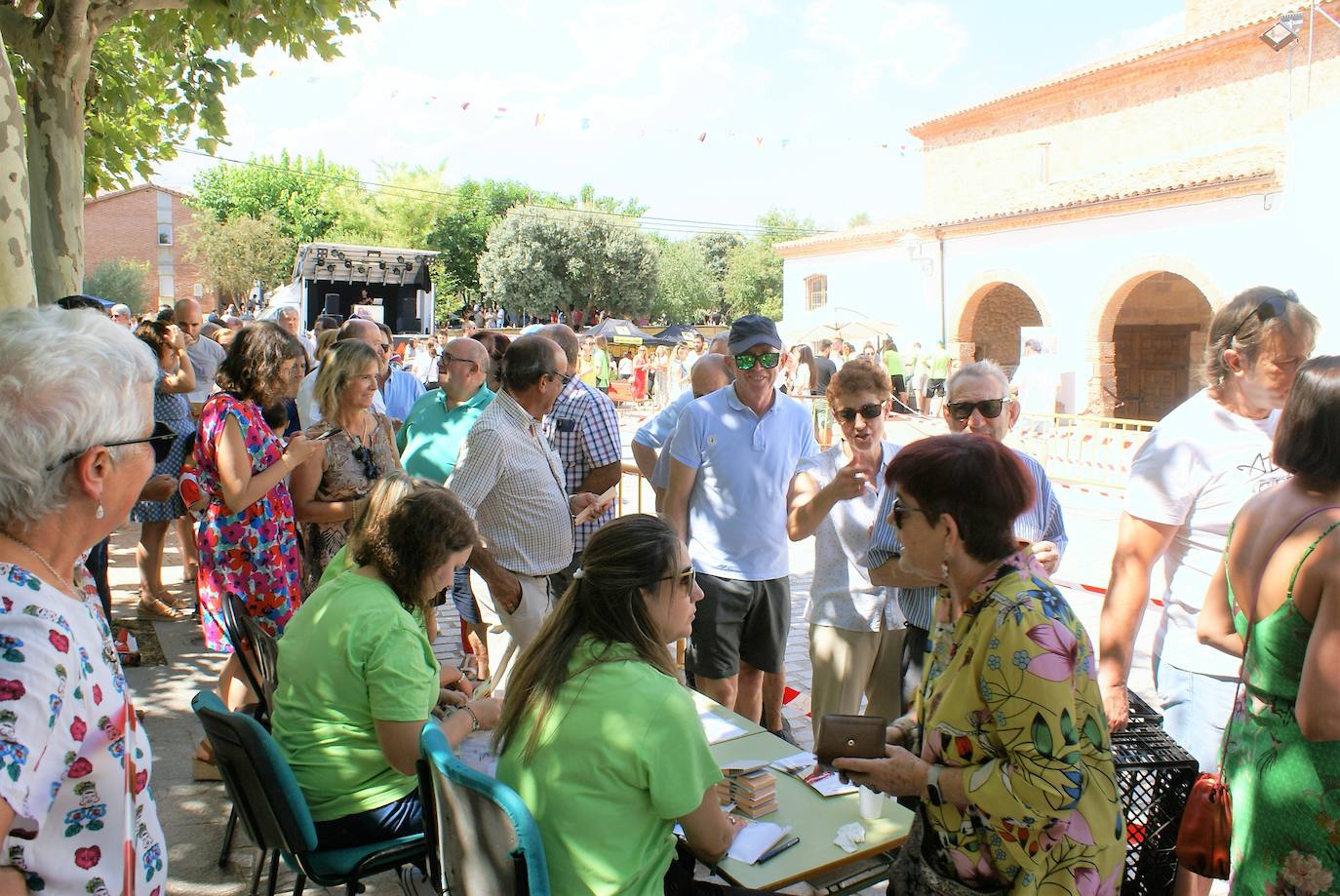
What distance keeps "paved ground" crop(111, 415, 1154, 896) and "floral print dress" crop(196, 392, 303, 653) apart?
76 cm

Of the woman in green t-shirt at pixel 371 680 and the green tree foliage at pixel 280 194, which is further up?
the green tree foliage at pixel 280 194

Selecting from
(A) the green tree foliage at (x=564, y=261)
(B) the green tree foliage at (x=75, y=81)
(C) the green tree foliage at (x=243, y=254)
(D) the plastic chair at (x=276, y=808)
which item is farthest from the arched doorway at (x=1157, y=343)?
(C) the green tree foliage at (x=243, y=254)

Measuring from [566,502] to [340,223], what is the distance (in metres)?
50.3

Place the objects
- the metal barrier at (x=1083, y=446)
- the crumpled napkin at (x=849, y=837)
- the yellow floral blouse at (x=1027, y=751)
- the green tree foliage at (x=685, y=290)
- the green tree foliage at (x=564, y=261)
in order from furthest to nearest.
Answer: the green tree foliage at (x=685, y=290) → the green tree foliage at (x=564, y=261) → the metal barrier at (x=1083, y=446) → the crumpled napkin at (x=849, y=837) → the yellow floral blouse at (x=1027, y=751)

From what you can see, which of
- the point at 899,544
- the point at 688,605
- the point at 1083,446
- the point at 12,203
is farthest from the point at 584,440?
the point at 1083,446

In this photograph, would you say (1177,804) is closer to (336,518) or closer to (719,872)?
(719,872)

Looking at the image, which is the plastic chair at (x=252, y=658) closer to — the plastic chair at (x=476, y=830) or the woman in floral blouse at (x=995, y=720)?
the plastic chair at (x=476, y=830)

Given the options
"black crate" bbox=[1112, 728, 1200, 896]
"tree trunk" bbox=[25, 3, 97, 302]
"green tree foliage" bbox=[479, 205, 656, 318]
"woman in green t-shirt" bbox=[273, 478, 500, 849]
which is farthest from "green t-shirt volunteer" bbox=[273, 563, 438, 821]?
"green tree foliage" bbox=[479, 205, 656, 318]

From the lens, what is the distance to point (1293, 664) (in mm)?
2066

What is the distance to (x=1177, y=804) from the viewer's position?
2604 mm

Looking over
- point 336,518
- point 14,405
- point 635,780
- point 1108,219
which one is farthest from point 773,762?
point 1108,219

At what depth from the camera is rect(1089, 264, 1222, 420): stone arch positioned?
24.4 metres

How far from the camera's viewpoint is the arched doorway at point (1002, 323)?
88.0 ft

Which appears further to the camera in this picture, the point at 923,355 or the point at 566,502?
the point at 923,355
